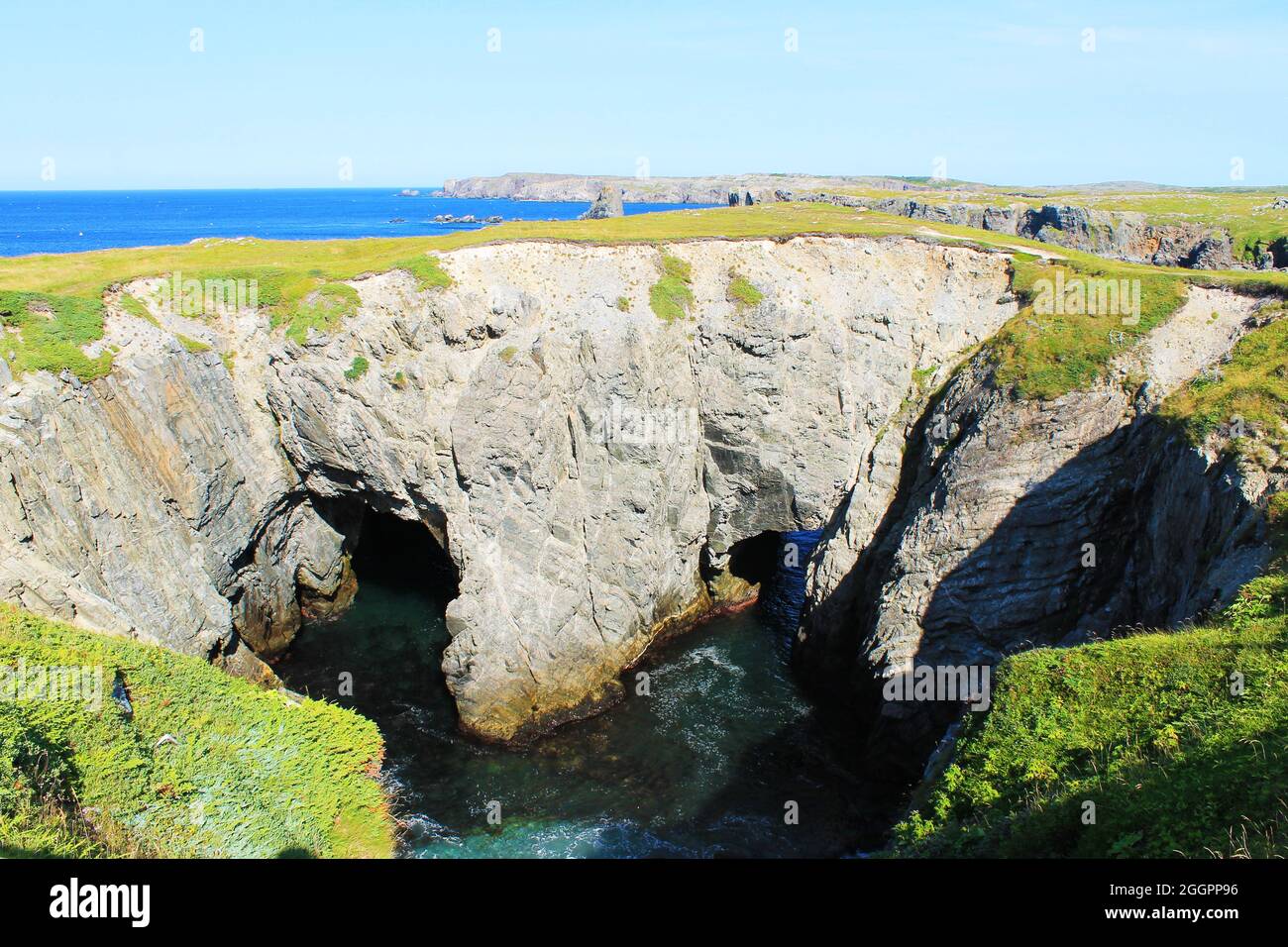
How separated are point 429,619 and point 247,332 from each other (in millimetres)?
16735

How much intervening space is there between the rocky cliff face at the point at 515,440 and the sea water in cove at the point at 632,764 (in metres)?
2.00

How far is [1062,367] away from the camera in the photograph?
32.2m

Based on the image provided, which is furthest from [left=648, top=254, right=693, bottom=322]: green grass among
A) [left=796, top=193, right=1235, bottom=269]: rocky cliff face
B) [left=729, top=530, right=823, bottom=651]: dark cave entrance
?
[left=796, top=193, right=1235, bottom=269]: rocky cliff face

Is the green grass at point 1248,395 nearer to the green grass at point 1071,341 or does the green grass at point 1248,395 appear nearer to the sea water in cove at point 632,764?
the green grass at point 1071,341

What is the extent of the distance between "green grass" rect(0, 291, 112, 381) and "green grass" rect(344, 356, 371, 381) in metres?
8.79

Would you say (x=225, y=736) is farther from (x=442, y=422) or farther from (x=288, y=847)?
(x=442, y=422)

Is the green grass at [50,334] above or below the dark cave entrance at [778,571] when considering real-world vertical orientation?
above

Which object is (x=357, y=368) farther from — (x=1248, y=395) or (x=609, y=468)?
(x=1248, y=395)

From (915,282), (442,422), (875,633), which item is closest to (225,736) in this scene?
(442,422)

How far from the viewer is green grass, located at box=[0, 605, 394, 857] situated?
14.4 m

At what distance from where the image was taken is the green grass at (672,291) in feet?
123

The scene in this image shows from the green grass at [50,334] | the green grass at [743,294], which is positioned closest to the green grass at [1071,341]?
the green grass at [743,294]

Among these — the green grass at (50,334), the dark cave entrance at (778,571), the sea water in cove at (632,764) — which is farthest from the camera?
the dark cave entrance at (778,571)

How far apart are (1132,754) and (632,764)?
20068 mm
